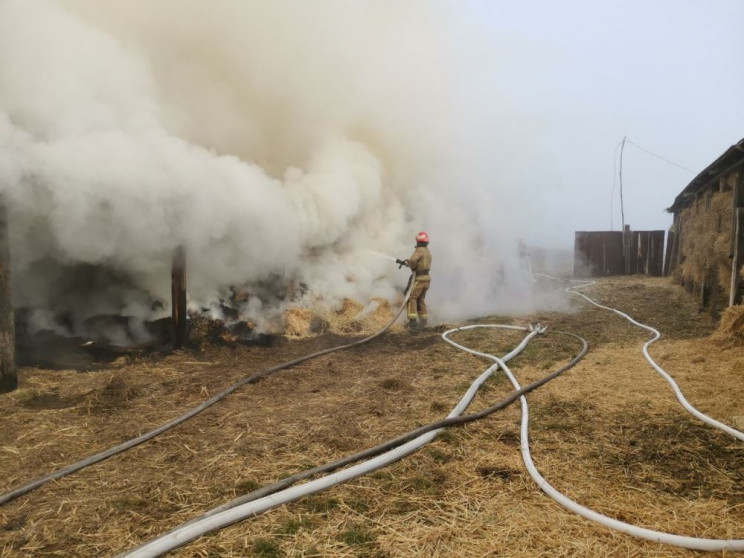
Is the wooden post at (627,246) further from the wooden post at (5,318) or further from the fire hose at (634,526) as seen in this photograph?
the wooden post at (5,318)

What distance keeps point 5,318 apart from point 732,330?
9884mm

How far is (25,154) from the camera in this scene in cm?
561

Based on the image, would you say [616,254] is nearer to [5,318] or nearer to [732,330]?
[732,330]

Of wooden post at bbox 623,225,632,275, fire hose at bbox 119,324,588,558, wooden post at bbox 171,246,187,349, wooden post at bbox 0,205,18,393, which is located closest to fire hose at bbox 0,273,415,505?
fire hose at bbox 119,324,588,558

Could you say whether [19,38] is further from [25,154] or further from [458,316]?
[458,316]

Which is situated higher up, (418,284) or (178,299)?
(418,284)

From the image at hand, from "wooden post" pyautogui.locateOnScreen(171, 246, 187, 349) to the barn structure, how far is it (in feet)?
30.3

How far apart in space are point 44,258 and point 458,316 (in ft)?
29.7

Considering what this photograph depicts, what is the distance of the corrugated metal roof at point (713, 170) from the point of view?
9.05 m

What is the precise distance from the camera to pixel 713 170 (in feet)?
35.6

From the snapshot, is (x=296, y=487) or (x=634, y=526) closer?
(x=634, y=526)

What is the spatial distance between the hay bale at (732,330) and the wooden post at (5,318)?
31.6 ft

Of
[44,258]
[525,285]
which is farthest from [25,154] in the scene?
[525,285]

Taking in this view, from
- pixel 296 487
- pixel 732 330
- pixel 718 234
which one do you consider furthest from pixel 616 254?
pixel 296 487
